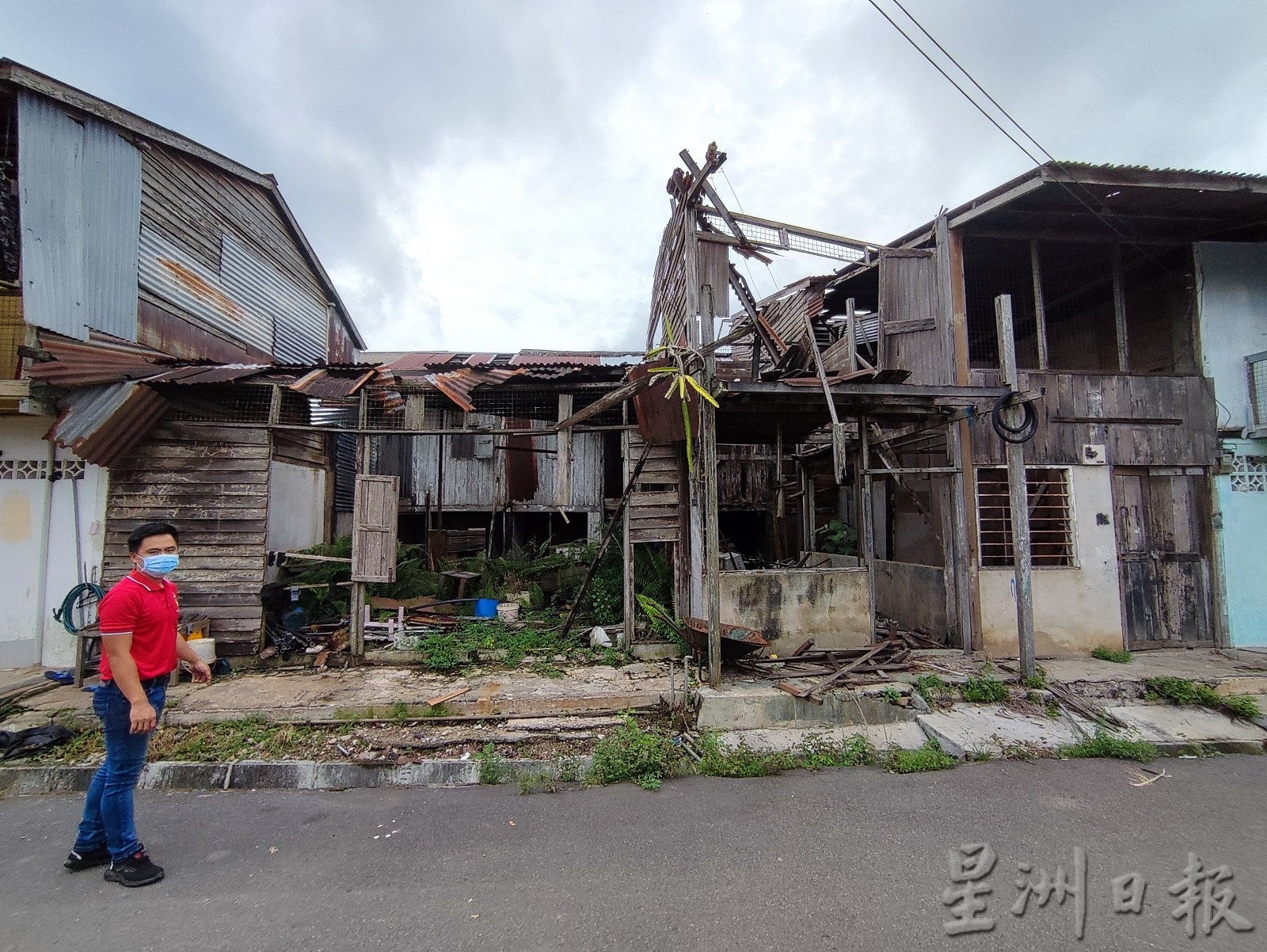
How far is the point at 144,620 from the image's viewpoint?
3422 millimetres

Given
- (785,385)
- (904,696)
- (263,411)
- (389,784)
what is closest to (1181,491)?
(904,696)

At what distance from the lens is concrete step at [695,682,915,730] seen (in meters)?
5.79

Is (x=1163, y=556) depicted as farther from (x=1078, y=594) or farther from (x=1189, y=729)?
(x=1189, y=729)

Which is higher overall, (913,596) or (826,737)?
(913,596)

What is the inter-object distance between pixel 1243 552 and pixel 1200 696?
12.6ft

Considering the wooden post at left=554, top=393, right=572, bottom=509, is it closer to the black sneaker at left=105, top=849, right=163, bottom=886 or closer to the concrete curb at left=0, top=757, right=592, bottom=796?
the concrete curb at left=0, top=757, right=592, bottom=796

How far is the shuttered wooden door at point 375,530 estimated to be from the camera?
24.7 ft

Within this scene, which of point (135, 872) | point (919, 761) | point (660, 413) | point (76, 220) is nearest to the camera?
point (135, 872)

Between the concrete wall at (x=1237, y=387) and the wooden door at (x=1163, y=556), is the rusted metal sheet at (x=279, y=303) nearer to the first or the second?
the wooden door at (x=1163, y=556)

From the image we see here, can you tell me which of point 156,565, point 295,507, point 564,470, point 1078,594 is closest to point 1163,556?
point 1078,594

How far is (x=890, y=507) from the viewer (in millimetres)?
10055

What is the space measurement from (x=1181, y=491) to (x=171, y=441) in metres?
14.9

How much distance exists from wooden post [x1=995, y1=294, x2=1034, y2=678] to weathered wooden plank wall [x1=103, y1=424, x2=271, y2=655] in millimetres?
9725

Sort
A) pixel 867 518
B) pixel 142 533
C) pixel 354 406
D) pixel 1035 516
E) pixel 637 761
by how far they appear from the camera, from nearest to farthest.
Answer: pixel 142 533 < pixel 637 761 < pixel 867 518 < pixel 354 406 < pixel 1035 516
